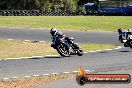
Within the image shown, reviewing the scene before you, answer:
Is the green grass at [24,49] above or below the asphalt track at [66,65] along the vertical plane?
below

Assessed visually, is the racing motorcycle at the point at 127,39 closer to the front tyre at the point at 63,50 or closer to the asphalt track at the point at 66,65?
the asphalt track at the point at 66,65

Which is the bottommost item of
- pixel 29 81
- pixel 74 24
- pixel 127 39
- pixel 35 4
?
pixel 35 4

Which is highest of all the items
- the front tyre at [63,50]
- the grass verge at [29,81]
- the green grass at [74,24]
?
the grass verge at [29,81]

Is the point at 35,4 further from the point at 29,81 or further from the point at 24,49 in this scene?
the point at 29,81

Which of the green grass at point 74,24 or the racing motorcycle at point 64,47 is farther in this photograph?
the green grass at point 74,24

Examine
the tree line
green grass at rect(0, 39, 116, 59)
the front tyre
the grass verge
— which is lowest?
the tree line

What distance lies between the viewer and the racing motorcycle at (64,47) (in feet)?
61.7

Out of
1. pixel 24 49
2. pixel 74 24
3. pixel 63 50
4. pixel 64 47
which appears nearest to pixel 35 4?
pixel 74 24

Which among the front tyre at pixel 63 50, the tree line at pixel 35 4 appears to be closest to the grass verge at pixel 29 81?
the front tyre at pixel 63 50

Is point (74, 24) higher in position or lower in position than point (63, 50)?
lower

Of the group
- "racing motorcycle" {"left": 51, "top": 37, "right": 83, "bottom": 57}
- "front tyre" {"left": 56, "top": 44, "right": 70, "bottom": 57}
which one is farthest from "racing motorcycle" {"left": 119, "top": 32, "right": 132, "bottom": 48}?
"front tyre" {"left": 56, "top": 44, "right": 70, "bottom": 57}

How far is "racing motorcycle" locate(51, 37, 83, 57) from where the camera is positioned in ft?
61.7

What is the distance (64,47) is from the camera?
19062mm

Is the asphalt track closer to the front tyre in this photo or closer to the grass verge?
the front tyre
